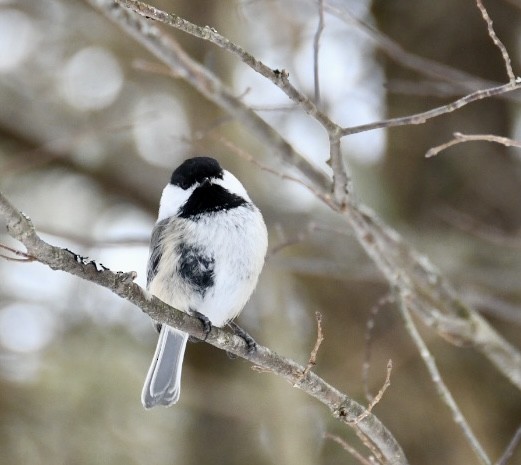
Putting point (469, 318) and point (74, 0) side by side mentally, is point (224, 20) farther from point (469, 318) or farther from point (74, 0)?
point (469, 318)

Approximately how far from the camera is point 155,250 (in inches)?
105

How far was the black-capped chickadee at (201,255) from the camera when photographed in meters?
2.53

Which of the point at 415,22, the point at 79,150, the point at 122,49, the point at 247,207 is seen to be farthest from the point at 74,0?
the point at 247,207

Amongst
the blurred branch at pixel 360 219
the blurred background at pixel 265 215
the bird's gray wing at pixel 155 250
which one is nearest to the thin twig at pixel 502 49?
the blurred branch at pixel 360 219

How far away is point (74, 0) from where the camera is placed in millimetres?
4801

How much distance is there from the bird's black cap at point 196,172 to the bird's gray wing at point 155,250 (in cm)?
16

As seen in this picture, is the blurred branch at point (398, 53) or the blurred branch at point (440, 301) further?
the blurred branch at point (398, 53)

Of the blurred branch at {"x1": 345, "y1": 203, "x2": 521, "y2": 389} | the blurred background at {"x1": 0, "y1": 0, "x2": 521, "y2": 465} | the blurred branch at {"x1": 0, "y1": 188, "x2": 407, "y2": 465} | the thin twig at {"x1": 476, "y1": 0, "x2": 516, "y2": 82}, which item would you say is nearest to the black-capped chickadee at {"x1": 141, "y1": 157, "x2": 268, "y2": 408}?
the blurred branch at {"x1": 345, "y1": 203, "x2": 521, "y2": 389}

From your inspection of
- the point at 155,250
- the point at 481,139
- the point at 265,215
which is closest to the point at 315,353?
the point at 481,139

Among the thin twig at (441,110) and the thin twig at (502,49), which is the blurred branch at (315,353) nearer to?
the thin twig at (441,110)

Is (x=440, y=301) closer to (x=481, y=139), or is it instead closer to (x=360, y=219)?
(x=360, y=219)

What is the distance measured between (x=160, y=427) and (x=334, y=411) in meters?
3.32

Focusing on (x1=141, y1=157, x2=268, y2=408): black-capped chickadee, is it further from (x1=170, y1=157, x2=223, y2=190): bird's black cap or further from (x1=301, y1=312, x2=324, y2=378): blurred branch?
(x1=301, y1=312, x2=324, y2=378): blurred branch

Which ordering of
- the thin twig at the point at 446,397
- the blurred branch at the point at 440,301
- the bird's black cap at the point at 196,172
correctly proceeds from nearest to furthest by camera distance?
the thin twig at the point at 446,397 < the blurred branch at the point at 440,301 < the bird's black cap at the point at 196,172
